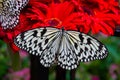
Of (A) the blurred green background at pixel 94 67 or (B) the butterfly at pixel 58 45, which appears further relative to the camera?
(A) the blurred green background at pixel 94 67

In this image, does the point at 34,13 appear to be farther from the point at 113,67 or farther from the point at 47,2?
the point at 113,67

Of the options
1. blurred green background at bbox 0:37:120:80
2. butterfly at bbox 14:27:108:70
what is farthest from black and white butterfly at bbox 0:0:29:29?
blurred green background at bbox 0:37:120:80

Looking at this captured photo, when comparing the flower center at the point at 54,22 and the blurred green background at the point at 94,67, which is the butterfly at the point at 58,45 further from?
the blurred green background at the point at 94,67

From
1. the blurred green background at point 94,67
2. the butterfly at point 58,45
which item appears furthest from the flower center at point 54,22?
the blurred green background at point 94,67

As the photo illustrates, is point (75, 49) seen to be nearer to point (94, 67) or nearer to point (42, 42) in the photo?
point (42, 42)

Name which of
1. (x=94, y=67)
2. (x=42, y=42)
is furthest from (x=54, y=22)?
(x=94, y=67)

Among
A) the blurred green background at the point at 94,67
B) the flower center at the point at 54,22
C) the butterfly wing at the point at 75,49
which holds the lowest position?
the blurred green background at the point at 94,67

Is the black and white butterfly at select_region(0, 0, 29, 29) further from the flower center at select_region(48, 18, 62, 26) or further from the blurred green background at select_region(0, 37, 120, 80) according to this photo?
the blurred green background at select_region(0, 37, 120, 80)
